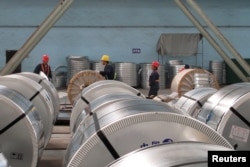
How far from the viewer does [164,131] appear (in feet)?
6.54

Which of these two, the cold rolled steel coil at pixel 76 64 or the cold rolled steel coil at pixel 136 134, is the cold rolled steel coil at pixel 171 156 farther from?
the cold rolled steel coil at pixel 76 64

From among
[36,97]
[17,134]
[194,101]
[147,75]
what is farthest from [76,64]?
[17,134]

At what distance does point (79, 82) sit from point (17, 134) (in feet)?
Answer: 16.8

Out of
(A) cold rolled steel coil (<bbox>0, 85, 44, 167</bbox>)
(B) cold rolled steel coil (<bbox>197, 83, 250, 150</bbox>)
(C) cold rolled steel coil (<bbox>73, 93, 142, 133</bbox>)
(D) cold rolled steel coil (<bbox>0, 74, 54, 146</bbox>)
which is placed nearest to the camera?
(C) cold rolled steel coil (<bbox>73, 93, 142, 133</bbox>)

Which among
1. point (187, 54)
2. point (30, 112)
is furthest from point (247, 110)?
point (187, 54)

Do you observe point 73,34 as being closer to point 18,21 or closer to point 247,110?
point 18,21

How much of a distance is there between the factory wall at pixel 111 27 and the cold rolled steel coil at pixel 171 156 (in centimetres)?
1280

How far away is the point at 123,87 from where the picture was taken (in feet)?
14.3

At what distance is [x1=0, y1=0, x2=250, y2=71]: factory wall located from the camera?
1398 centimetres

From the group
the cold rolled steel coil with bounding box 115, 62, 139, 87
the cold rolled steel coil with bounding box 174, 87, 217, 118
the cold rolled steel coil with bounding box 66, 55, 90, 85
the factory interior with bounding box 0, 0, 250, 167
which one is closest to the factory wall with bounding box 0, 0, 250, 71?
the factory interior with bounding box 0, 0, 250, 167

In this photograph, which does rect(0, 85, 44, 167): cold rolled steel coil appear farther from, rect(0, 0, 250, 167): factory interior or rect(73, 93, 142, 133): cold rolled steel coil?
rect(73, 93, 142, 133): cold rolled steel coil

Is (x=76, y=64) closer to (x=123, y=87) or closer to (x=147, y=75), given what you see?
(x=147, y=75)

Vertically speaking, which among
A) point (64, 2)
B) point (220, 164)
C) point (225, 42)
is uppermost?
point (64, 2)

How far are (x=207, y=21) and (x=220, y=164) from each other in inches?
171
